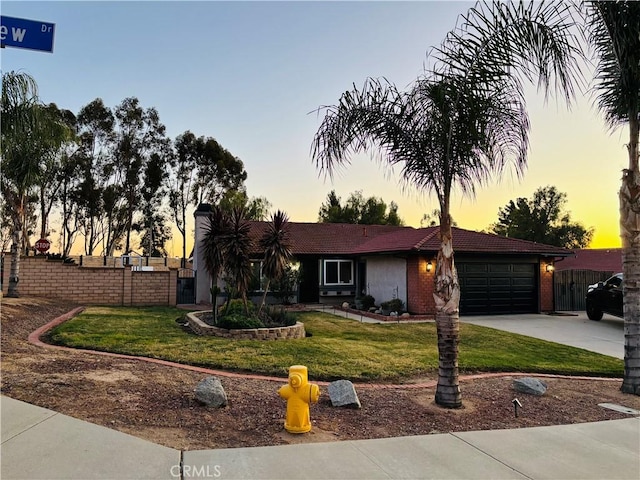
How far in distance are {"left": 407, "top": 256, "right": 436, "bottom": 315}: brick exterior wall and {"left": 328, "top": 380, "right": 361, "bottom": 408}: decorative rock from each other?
39.2 feet

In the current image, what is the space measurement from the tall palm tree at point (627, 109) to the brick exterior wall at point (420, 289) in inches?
403

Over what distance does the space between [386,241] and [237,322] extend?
1110 cm

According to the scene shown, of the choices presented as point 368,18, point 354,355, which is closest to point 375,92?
point 368,18

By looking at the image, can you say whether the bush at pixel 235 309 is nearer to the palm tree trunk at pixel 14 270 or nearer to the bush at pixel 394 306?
the bush at pixel 394 306

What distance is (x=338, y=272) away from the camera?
21875 mm

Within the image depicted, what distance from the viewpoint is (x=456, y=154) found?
237 inches

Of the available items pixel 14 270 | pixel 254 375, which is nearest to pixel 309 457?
pixel 254 375

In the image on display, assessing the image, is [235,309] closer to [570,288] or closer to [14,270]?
[14,270]

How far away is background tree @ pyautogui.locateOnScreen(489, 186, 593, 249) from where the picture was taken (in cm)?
4803

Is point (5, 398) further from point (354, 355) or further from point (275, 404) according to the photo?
point (354, 355)

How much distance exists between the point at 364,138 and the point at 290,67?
21.1 feet

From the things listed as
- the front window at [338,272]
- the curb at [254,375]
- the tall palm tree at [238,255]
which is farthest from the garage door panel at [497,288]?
the curb at [254,375]

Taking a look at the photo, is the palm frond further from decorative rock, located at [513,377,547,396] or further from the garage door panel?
the garage door panel

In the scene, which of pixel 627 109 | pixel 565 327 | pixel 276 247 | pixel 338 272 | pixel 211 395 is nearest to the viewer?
pixel 211 395
